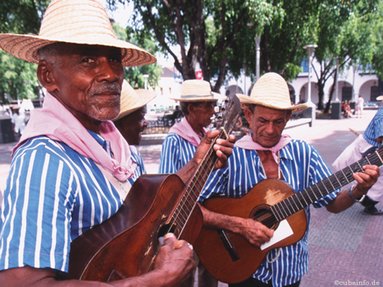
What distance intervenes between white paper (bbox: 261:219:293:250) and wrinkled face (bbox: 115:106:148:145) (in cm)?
156

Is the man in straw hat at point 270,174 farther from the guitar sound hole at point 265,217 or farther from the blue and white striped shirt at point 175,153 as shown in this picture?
the blue and white striped shirt at point 175,153

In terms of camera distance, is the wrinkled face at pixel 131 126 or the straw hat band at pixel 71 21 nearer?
the straw hat band at pixel 71 21

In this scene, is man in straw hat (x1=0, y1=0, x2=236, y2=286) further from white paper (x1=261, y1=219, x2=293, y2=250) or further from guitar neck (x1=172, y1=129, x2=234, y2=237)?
white paper (x1=261, y1=219, x2=293, y2=250)

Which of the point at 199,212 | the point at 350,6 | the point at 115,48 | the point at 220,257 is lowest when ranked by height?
the point at 220,257

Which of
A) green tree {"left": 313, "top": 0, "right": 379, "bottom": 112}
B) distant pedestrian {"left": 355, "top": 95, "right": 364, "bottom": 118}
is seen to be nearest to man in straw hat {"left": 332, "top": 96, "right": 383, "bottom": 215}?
green tree {"left": 313, "top": 0, "right": 379, "bottom": 112}

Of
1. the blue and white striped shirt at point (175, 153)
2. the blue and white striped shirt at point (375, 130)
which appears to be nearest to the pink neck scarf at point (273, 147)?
the blue and white striped shirt at point (175, 153)

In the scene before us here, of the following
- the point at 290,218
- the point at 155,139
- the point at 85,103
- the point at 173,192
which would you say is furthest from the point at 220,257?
the point at 155,139

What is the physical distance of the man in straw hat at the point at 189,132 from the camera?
3.14 metres

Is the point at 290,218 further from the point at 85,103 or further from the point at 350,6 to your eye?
the point at 350,6

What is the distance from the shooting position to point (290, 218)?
227 centimetres

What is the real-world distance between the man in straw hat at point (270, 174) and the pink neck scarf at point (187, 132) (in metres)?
0.97

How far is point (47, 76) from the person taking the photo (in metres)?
1.35

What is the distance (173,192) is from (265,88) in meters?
1.21

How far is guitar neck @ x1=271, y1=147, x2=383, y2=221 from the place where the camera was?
216 cm
